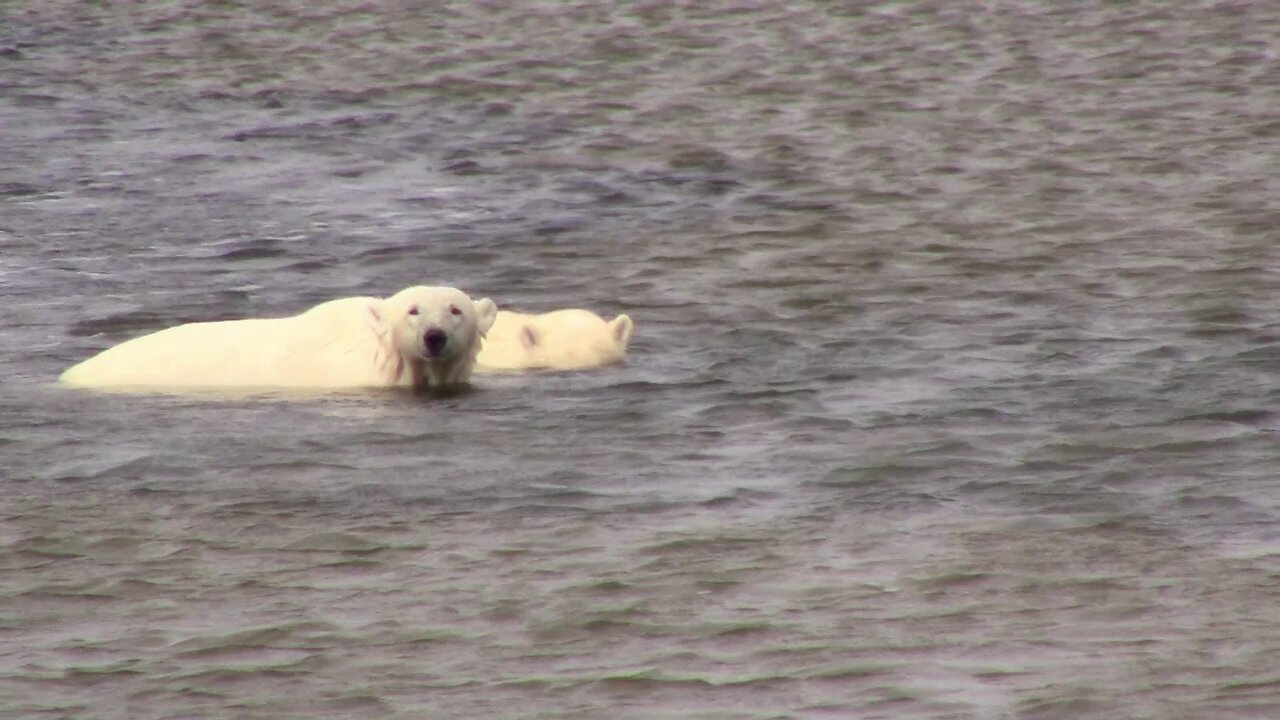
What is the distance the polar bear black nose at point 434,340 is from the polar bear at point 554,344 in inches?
34.3

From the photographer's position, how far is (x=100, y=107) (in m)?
27.6

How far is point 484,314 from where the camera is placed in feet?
46.5

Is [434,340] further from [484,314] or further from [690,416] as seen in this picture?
[690,416]

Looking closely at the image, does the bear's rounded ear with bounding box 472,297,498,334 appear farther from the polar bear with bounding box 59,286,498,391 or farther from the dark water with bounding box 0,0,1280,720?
the dark water with bounding box 0,0,1280,720

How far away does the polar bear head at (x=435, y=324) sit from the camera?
45.5 feet

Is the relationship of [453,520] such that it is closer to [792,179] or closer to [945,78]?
[792,179]

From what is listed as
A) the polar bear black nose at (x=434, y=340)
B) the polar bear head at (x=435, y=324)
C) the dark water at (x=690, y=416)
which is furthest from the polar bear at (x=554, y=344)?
the polar bear black nose at (x=434, y=340)

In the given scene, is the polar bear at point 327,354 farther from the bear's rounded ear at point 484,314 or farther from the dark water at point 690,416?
the dark water at point 690,416

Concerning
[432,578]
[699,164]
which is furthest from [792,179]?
[432,578]

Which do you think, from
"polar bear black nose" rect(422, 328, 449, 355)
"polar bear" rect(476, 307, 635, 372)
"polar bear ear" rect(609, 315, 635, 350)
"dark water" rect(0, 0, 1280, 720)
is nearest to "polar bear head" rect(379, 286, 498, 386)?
"polar bear black nose" rect(422, 328, 449, 355)

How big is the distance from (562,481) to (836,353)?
3422mm

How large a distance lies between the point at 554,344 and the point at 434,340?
1.13m

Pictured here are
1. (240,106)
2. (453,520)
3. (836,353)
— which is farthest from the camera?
(240,106)

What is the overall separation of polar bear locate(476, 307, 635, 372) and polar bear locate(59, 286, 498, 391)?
1.63ft
